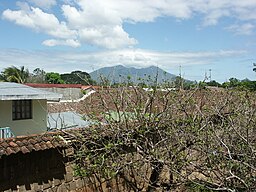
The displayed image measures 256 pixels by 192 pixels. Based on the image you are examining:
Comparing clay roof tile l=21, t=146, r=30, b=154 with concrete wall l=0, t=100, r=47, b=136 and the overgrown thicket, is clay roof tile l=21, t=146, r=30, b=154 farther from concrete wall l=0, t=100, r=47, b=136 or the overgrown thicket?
concrete wall l=0, t=100, r=47, b=136

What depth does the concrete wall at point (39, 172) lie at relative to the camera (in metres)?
6.75

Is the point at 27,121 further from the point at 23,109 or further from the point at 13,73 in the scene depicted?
the point at 13,73

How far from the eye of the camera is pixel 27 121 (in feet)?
48.0

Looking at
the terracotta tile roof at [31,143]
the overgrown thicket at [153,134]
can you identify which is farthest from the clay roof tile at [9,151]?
the overgrown thicket at [153,134]

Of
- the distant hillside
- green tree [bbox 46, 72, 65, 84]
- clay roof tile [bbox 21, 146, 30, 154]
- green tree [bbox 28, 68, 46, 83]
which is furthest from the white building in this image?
green tree [bbox 46, 72, 65, 84]

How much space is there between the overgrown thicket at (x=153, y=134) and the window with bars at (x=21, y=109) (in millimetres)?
5481

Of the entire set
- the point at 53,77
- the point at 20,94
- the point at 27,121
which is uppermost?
the point at 53,77

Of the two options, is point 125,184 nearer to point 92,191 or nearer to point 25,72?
point 92,191

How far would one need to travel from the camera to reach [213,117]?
8.85 m

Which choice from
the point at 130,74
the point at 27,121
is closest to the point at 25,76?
the point at 27,121

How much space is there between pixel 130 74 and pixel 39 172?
13.0ft

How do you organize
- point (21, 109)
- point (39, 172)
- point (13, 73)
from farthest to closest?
point (13, 73) → point (21, 109) → point (39, 172)

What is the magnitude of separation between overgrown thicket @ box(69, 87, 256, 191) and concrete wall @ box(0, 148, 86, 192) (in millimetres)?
330

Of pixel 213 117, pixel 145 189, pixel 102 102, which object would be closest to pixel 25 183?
pixel 102 102
